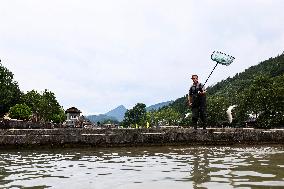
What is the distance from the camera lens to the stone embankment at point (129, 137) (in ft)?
41.5

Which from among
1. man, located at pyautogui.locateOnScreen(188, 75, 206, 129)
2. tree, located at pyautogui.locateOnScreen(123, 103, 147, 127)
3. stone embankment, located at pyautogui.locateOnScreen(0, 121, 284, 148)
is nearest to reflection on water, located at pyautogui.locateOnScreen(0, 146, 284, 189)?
stone embankment, located at pyautogui.locateOnScreen(0, 121, 284, 148)

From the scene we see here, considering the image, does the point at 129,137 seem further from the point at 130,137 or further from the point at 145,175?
the point at 145,175

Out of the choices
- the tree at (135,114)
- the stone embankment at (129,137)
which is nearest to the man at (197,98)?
the stone embankment at (129,137)

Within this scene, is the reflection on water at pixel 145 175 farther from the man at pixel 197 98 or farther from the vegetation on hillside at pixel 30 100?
the vegetation on hillside at pixel 30 100

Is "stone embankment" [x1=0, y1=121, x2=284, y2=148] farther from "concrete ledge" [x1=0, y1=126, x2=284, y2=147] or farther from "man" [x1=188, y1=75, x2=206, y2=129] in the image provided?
"man" [x1=188, y1=75, x2=206, y2=129]

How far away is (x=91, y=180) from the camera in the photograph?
5.82m

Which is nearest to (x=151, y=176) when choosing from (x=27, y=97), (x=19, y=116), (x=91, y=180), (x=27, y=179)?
(x=91, y=180)

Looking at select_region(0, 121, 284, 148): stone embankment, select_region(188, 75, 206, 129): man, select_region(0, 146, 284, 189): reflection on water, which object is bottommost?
select_region(0, 146, 284, 189): reflection on water

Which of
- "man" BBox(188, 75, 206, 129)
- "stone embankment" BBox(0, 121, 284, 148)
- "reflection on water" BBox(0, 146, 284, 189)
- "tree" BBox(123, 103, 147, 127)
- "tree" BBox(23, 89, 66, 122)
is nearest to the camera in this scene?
"reflection on water" BBox(0, 146, 284, 189)

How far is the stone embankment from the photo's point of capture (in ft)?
41.5

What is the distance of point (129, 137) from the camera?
43.1 feet

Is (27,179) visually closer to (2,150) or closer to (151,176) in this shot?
(151,176)

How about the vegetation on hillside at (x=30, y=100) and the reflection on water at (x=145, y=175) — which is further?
the vegetation on hillside at (x=30, y=100)

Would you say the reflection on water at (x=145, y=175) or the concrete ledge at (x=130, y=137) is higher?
the concrete ledge at (x=130, y=137)
